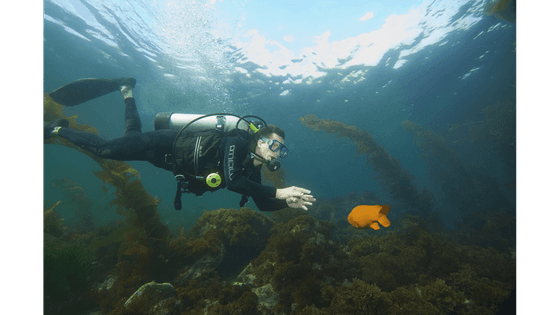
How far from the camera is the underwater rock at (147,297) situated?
3584 mm

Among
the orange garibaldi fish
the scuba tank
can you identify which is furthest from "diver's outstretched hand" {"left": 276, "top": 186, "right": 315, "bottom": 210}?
the scuba tank

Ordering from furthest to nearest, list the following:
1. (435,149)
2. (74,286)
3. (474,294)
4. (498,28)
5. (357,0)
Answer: (435,149)
(498,28)
(357,0)
(74,286)
(474,294)

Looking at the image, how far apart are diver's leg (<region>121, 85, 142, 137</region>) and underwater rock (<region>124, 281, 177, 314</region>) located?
3.37m

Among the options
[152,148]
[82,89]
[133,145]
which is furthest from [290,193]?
[82,89]

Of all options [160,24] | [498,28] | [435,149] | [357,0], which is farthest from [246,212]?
[498,28]

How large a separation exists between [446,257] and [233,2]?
13133mm

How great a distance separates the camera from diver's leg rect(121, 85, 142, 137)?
14.8 feet

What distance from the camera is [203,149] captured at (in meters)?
3.58

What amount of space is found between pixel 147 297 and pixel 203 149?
10.4 feet

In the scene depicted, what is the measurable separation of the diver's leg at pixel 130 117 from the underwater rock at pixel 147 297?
337cm

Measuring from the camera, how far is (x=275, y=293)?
13.7 ft

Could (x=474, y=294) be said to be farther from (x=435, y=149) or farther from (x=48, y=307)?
(x=435, y=149)

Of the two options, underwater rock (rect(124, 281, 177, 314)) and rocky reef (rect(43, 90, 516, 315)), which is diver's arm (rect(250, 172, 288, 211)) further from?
underwater rock (rect(124, 281, 177, 314))

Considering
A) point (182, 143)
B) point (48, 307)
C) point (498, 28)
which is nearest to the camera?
point (182, 143)
